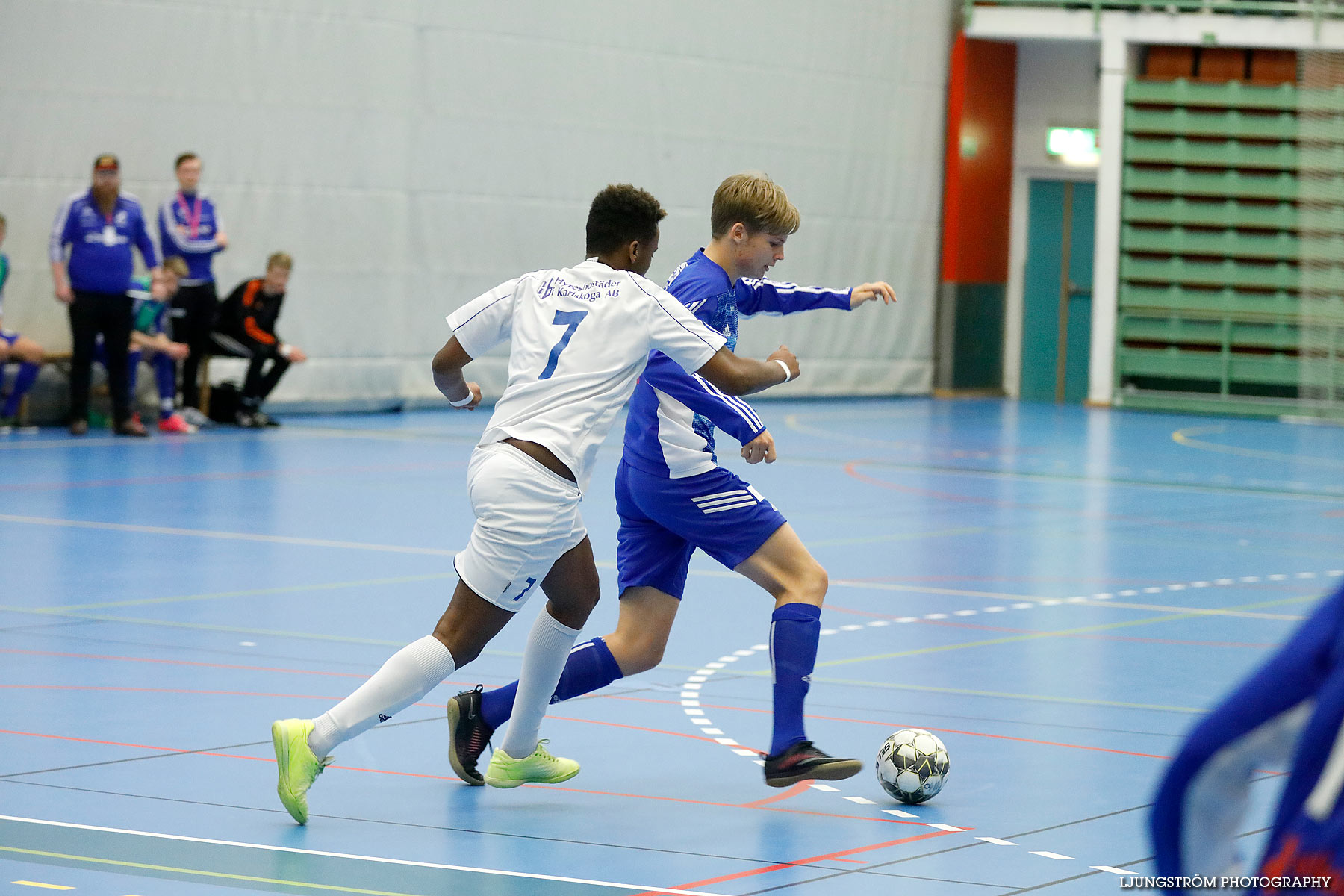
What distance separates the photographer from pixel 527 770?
18.2 ft

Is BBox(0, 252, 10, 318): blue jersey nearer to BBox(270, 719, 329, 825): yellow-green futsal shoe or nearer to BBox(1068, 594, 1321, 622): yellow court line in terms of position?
BBox(1068, 594, 1321, 622): yellow court line

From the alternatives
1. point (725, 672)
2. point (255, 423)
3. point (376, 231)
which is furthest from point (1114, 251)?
point (725, 672)

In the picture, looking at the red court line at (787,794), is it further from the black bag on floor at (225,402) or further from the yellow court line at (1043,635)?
the black bag on floor at (225,402)

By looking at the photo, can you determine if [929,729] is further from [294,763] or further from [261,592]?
[261,592]

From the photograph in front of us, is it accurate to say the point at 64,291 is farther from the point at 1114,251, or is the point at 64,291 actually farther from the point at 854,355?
the point at 1114,251

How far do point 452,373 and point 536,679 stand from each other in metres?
0.96

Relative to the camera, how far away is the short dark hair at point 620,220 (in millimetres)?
5352

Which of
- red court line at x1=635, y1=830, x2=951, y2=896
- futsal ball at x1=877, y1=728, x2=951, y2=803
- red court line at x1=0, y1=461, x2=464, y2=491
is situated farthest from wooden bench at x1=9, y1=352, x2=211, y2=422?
red court line at x1=635, y1=830, x2=951, y2=896

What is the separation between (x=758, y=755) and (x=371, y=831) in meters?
1.56

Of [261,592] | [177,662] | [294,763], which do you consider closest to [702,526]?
[294,763]

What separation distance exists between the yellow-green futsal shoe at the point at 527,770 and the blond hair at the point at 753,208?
1708mm

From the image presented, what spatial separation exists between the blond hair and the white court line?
2.10 meters

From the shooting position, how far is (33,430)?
17.0 meters

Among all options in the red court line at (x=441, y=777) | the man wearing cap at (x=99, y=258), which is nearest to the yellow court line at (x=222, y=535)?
the red court line at (x=441, y=777)
